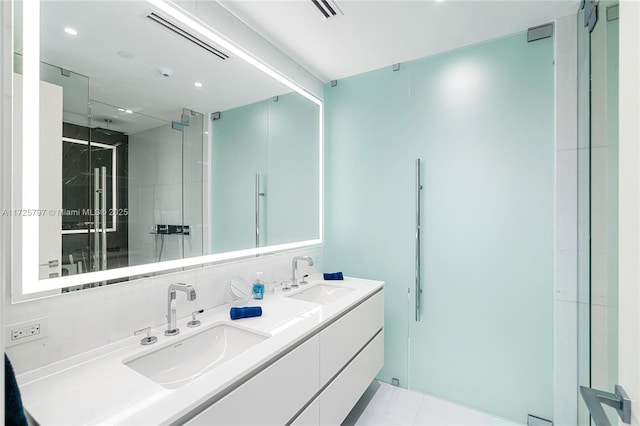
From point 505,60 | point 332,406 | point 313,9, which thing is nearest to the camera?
point 332,406

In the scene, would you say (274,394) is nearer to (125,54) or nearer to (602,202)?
(602,202)

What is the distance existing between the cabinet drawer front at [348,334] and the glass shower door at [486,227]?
0.38 metres

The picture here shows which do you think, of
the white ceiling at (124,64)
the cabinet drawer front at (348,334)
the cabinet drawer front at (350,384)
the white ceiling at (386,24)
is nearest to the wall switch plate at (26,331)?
the white ceiling at (124,64)

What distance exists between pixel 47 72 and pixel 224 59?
0.89 metres

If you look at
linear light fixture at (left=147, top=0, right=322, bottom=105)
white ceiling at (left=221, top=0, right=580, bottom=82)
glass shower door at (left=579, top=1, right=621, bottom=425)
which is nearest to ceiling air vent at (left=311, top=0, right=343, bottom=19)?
white ceiling at (left=221, top=0, right=580, bottom=82)

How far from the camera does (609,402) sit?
2.19 feet

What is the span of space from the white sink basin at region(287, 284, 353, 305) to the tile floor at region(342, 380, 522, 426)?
0.78 metres

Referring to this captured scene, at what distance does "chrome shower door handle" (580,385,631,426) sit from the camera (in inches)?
23.0

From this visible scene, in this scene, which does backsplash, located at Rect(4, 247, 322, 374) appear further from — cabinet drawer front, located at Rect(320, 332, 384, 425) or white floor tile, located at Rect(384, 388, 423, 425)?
white floor tile, located at Rect(384, 388, 423, 425)

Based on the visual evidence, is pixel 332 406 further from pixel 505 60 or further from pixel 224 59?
pixel 505 60

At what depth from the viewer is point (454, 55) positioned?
2084mm

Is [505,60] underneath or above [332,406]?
above

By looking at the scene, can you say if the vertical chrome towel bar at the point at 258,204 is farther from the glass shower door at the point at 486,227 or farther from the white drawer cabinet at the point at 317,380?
the glass shower door at the point at 486,227
